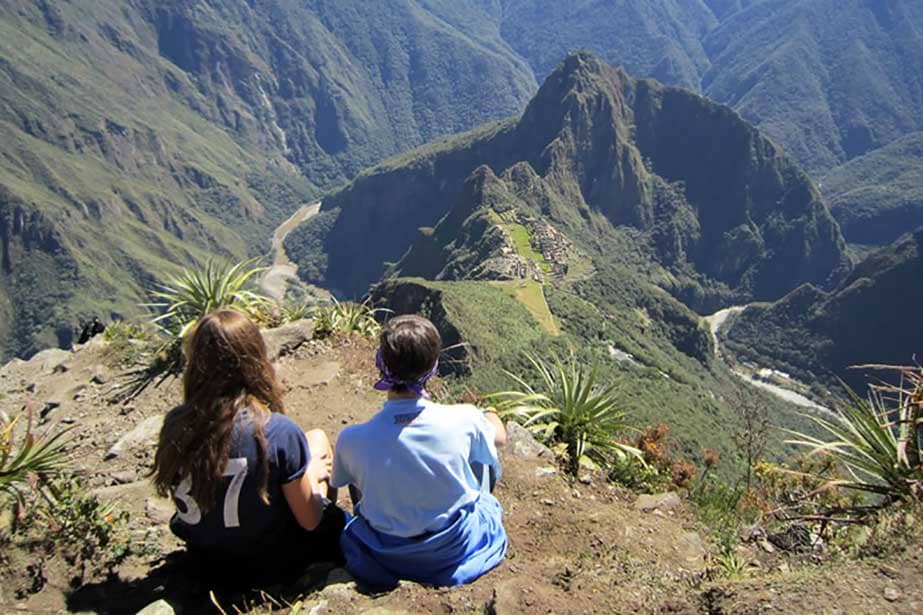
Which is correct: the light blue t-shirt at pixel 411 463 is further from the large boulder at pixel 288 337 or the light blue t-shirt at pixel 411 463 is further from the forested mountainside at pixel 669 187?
the forested mountainside at pixel 669 187

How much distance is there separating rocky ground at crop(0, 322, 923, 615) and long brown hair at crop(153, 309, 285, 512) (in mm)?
828

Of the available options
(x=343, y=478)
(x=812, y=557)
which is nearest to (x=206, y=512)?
(x=343, y=478)

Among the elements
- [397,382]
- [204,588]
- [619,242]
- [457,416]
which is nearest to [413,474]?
[457,416]

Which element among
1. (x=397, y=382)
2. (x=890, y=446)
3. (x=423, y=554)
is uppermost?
(x=397, y=382)

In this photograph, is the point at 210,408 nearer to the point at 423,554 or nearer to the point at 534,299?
the point at 423,554

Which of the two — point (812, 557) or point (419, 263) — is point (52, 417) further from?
point (419, 263)

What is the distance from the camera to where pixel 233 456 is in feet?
12.8

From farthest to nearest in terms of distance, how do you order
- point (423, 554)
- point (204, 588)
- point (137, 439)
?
1. point (137, 439)
2. point (204, 588)
3. point (423, 554)

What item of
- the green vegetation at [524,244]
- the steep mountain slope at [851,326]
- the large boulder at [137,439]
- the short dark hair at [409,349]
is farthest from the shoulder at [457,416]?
the steep mountain slope at [851,326]

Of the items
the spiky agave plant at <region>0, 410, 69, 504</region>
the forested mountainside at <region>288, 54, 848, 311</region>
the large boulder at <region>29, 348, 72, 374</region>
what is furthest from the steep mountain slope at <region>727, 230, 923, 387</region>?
the spiky agave plant at <region>0, 410, 69, 504</region>

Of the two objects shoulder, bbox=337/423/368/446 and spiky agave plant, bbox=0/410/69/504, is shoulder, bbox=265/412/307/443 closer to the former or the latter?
shoulder, bbox=337/423/368/446

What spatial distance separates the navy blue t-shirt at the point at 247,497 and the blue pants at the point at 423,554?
1.76ft

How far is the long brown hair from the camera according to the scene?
3.85m

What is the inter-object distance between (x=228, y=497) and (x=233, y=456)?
29 cm
